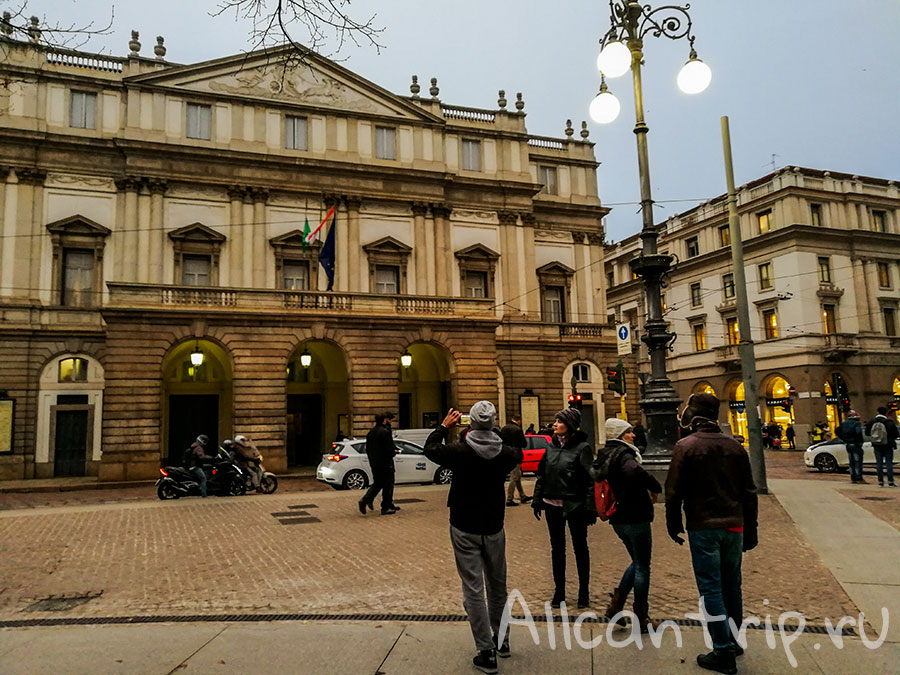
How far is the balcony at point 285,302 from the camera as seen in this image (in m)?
24.9

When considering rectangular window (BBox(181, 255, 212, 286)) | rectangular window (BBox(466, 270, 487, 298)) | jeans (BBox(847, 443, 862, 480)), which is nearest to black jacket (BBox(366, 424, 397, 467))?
jeans (BBox(847, 443, 862, 480))

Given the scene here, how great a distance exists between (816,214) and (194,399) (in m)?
39.8

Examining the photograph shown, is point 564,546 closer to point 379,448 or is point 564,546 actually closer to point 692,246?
point 379,448

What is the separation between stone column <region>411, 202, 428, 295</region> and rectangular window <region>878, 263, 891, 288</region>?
106 ft

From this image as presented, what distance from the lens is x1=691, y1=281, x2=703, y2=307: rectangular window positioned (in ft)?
166

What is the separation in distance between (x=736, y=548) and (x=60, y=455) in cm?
2903

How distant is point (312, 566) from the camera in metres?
8.78

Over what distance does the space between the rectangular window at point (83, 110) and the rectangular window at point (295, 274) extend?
10.2 metres

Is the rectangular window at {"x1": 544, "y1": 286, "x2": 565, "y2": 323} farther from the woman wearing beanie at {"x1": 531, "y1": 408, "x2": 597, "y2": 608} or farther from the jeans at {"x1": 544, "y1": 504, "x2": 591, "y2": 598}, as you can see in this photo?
the jeans at {"x1": 544, "y1": 504, "x2": 591, "y2": 598}

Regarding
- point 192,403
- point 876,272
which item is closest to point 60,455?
point 192,403

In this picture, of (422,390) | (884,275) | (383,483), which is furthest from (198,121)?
(884,275)

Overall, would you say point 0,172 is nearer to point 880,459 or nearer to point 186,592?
point 186,592

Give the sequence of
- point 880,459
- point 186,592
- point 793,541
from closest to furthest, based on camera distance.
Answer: point 186,592, point 793,541, point 880,459

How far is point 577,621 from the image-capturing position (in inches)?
235
